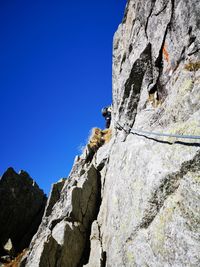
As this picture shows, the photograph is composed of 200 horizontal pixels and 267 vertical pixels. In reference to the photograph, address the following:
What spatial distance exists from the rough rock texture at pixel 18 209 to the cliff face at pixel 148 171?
44.9 feet

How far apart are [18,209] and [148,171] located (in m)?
31.4

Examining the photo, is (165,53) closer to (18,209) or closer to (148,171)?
(148,171)

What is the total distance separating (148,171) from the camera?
33.7ft

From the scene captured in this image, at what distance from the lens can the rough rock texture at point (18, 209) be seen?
106 ft

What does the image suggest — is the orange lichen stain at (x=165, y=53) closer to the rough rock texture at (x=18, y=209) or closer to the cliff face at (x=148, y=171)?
the cliff face at (x=148, y=171)

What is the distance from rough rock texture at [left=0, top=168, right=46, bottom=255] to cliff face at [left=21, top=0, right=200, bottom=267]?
539 inches

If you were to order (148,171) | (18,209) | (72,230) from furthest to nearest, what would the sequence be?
(18,209)
(72,230)
(148,171)

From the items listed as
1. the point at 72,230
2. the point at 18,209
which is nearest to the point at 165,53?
the point at 72,230

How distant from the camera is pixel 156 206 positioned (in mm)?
9047

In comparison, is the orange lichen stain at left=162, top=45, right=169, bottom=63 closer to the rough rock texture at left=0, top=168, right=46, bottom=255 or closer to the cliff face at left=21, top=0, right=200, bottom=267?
the cliff face at left=21, top=0, right=200, bottom=267

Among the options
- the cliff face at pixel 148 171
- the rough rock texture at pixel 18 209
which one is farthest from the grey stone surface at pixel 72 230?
the rough rock texture at pixel 18 209

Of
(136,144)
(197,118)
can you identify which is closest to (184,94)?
(197,118)

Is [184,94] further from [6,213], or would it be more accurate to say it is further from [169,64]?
[6,213]

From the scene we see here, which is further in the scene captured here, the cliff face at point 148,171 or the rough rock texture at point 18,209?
the rough rock texture at point 18,209
